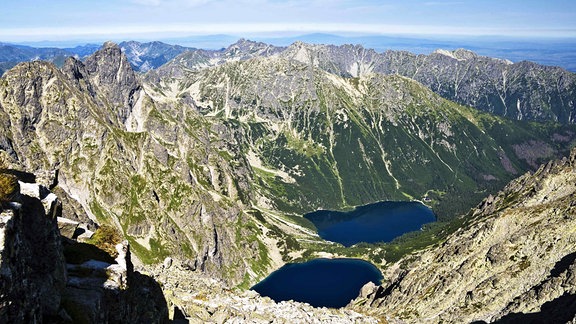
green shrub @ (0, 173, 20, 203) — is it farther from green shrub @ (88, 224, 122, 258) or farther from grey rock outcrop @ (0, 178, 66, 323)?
green shrub @ (88, 224, 122, 258)

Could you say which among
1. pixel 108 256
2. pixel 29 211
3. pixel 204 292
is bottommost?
pixel 204 292

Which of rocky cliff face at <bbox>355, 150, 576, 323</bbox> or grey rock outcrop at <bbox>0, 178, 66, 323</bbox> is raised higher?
grey rock outcrop at <bbox>0, 178, 66, 323</bbox>

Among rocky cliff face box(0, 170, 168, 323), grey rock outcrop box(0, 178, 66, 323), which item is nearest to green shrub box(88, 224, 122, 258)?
rocky cliff face box(0, 170, 168, 323)

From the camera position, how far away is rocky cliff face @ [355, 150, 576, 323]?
3893 inches

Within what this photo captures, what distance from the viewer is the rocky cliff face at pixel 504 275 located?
98875 millimetres

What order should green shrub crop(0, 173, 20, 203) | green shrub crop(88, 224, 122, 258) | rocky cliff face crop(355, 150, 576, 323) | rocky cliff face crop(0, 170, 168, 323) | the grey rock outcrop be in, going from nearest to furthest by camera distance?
the grey rock outcrop, rocky cliff face crop(0, 170, 168, 323), green shrub crop(0, 173, 20, 203), green shrub crop(88, 224, 122, 258), rocky cliff face crop(355, 150, 576, 323)

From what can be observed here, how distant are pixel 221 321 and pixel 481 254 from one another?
10508 centimetres

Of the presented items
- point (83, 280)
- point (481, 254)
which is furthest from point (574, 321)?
point (83, 280)

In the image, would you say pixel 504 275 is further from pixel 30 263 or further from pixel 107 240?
pixel 30 263

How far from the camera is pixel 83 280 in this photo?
3006 cm

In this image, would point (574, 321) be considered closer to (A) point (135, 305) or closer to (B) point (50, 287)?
(A) point (135, 305)

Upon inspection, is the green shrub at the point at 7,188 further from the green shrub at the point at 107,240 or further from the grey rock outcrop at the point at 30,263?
the green shrub at the point at 107,240

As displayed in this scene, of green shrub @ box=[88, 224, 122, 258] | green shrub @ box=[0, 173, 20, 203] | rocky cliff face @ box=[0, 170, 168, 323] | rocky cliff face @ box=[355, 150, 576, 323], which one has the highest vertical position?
green shrub @ box=[0, 173, 20, 203]

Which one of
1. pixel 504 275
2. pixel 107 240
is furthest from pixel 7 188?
pixel 504 275
